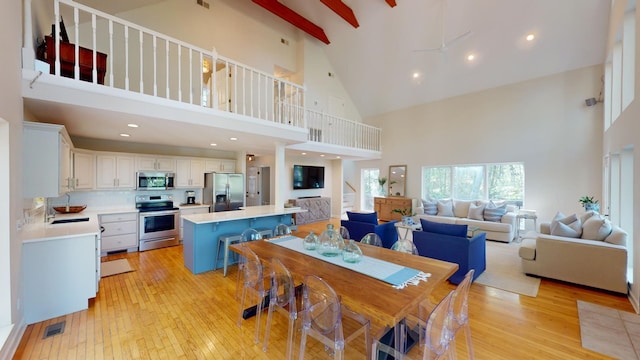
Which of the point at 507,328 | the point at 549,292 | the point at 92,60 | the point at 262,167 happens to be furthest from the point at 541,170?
the point at 92,60

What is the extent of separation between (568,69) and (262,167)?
8.87 m

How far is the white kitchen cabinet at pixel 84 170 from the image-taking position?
4457 mm

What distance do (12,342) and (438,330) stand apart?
3.47m

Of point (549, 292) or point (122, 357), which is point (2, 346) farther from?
point (549, 292)

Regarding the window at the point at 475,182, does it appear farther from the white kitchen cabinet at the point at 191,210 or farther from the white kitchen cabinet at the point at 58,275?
the white kitchen cabinet at the point at 58,275

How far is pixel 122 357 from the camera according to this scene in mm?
2123

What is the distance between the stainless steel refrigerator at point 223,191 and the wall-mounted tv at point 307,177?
2490mm

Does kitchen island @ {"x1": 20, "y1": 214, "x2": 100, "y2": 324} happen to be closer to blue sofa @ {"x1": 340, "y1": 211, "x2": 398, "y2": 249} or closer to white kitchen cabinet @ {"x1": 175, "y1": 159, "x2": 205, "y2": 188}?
white kitchen cabinet @ {"x1": 175, "y1": 159, "x2": 205, "y2": 188}

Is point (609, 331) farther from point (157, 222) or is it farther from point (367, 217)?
point (157, 222)

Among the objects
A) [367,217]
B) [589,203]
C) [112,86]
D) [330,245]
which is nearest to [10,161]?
[112,86]

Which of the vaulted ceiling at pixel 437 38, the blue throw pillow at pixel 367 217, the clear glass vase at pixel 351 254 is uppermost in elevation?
the vaulted ceiling at pixel 437 38

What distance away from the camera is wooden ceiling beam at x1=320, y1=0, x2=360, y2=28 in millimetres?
6020

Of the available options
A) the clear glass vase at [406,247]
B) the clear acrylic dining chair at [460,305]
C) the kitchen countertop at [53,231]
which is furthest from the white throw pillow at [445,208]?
the kitchen countertop at [53,231]

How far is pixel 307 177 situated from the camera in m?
9.05
